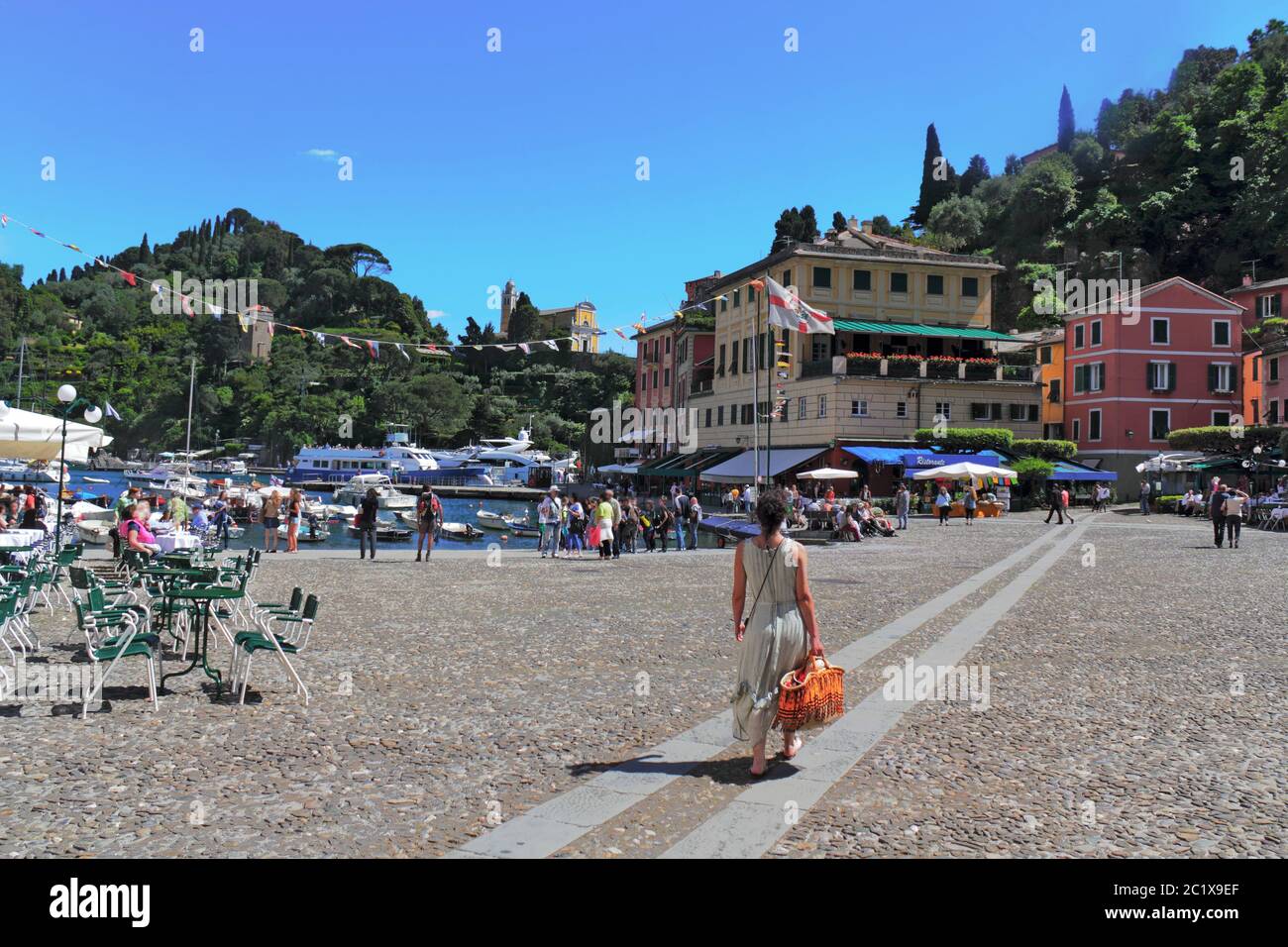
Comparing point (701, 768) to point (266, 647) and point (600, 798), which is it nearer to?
point (600, 798)

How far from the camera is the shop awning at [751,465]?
48250mm

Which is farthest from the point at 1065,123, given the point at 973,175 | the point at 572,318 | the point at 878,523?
the point at 878,523

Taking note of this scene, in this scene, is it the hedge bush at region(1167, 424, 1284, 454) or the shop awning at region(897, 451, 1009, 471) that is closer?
the shop awning at region(897, 451, 1009, 471)

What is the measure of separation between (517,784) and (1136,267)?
8124cm

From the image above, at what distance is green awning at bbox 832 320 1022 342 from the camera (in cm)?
4946

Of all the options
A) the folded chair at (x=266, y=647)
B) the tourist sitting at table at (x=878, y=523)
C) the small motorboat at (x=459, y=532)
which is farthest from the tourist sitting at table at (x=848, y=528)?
the folded chair at (x=266, y=647)

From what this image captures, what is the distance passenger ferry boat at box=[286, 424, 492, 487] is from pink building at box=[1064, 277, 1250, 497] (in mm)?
56512

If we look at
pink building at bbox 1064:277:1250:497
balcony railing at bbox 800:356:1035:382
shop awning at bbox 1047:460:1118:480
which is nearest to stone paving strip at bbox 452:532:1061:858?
shop awning at bbox 1047:460:1118:480

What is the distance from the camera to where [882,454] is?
45.9 meters

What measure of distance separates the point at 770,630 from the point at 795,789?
94cm

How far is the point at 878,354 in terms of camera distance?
51188 millimetres

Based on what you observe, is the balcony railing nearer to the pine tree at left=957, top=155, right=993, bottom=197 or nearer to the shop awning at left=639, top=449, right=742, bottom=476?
the shop awning at left=639, top=449, right=742, bottom=476
